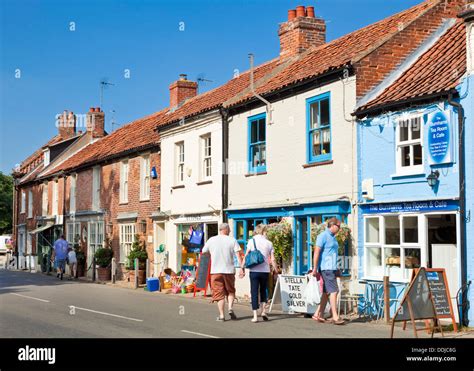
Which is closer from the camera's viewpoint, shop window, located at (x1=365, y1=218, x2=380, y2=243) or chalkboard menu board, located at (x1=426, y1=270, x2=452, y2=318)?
chalkboard menu board, located at (x1=426, y1=270, x2=452, y2=318)

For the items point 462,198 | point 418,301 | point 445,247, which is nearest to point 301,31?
point 445,247

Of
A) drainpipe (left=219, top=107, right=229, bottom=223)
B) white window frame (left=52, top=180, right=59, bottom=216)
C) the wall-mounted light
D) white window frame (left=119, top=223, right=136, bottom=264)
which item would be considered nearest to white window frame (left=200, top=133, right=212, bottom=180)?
drainpipe (left=219, top=107, right=229, bottom=223)

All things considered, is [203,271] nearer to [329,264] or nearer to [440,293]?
[329,264]

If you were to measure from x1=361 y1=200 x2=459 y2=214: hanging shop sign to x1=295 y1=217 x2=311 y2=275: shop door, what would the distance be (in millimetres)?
2759

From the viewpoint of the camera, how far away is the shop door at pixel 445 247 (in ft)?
48.7

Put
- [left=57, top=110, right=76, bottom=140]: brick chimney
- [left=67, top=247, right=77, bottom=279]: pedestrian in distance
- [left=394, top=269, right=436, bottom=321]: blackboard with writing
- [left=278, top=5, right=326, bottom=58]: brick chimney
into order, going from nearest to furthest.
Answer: [left=394, top=269, right=436, bottom=321]: blackboard with writing → [left=278, top=5, right=326, bottom=58]: brick chimney → [left=67, top=247, right=77, bottom=279]: pedestrian in distance → [left=57, top=110, right=76, bottom=140]: brick chimney

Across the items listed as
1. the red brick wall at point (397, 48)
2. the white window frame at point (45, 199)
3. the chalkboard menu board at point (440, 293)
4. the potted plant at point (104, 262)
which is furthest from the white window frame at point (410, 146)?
the white window frame at point (45, 199)

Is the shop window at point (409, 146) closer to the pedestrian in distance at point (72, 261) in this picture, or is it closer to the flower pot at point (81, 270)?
the pedestrian in distance at point (72, 261)

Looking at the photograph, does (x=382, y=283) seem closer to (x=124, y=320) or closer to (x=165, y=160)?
(x=124, y=320)

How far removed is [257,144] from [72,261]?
16169mm

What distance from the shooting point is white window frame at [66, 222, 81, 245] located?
37803mm

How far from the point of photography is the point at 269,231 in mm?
19688

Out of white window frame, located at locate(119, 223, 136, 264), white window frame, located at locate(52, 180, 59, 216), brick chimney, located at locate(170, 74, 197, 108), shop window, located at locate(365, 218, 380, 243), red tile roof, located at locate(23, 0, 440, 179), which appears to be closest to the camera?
shop window, located at locate(365, 218, 380, 243)

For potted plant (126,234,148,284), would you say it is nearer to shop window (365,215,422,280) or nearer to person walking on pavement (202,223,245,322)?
shop window (365,215,422,280)
